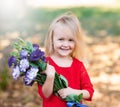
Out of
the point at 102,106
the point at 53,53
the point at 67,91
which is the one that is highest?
the point at 53,53

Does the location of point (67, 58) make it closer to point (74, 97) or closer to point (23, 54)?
point (74, 97)

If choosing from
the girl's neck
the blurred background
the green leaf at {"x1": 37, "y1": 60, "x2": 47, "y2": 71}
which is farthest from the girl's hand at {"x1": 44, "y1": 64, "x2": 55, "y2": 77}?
the blurred background

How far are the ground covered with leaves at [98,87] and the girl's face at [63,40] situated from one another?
2.77m

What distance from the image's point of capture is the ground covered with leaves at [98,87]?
21.1ft

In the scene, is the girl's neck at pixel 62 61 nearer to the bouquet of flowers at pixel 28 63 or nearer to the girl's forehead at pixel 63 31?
the girl's forehead at pixel 63 31

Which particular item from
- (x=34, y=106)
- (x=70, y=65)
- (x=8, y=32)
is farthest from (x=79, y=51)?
(x=8, y=32)

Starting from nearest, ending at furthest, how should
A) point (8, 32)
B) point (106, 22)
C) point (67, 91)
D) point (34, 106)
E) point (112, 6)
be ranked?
point (67, 91), point (34, 106), point (8, 32), point (106, 22), point (112, 6)

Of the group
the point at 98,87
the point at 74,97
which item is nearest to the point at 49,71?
the point at 74,97

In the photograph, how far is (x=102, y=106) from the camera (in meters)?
6.28

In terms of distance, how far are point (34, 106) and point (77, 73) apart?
2715mm

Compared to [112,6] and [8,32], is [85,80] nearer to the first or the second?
[8,32]


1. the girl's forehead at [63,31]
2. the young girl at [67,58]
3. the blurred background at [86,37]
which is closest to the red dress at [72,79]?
→ the young girl at [67,58]

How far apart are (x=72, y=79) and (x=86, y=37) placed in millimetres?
7717

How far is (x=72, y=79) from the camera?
3.61m
